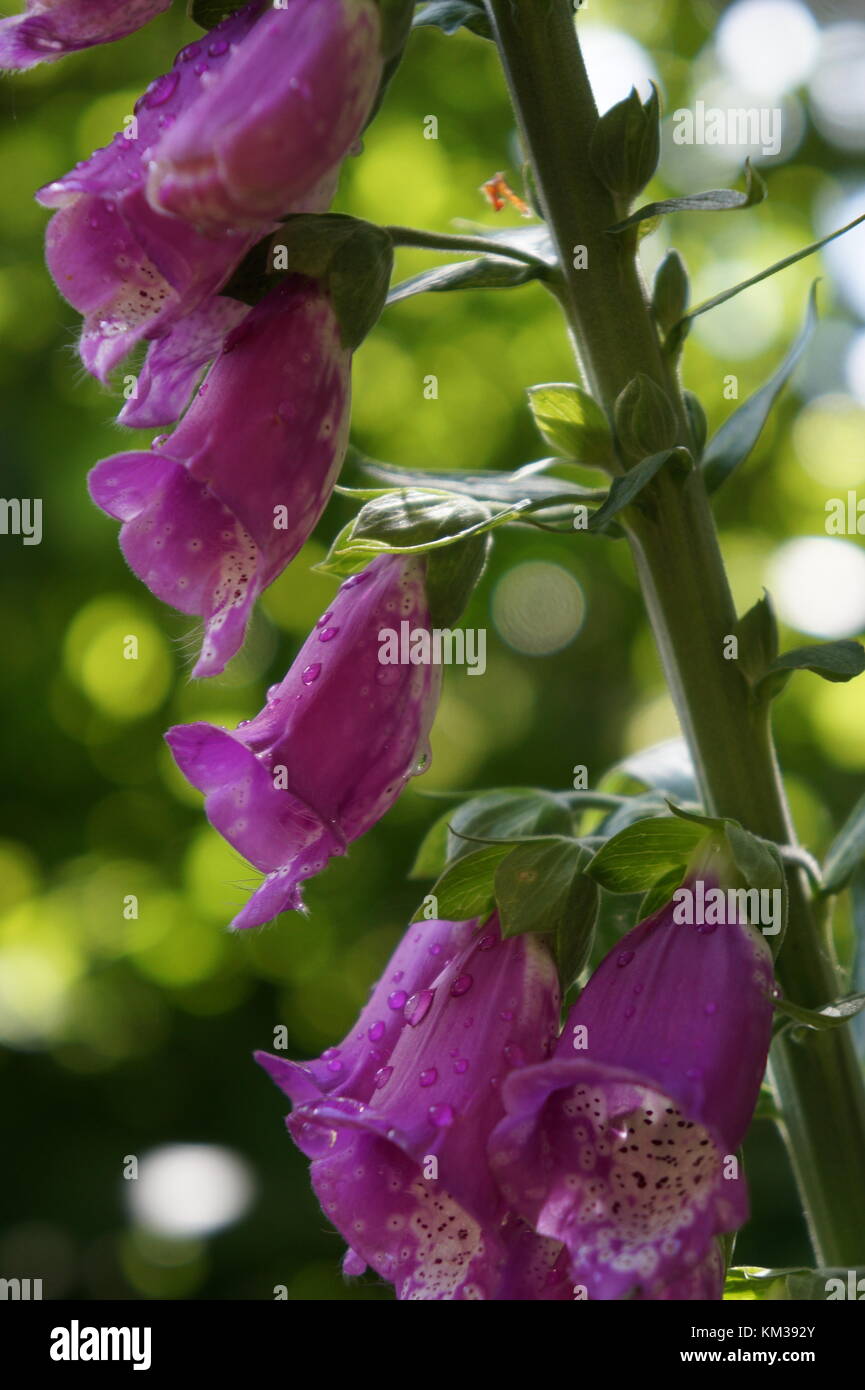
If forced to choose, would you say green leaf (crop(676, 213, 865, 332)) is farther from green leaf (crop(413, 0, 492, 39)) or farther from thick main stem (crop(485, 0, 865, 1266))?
green leaf (crop(413, 0, 492, 39))

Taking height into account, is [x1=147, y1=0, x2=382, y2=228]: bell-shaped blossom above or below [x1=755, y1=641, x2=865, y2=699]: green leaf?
above

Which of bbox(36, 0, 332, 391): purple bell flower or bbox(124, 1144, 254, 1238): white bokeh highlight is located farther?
bbox(124, 1144, 254, 1238): white bokeh highlight

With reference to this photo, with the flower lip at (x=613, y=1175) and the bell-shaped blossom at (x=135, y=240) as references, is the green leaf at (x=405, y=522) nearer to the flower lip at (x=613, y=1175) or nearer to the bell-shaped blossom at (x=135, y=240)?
the bell-shaped blossom at (x=135, y=240)

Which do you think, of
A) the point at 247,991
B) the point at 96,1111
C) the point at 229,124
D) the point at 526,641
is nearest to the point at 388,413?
the point at 526,641

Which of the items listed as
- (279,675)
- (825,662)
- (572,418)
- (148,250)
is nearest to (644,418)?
(572,418)

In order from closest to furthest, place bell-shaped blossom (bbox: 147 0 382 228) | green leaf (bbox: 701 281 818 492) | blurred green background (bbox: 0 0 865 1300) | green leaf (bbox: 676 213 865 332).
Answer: bell-shaped blossom (bbox: 147 0 382 228) → green leaf (bbox: 676 213 865 332) → green leaf (bbox: 701 281 818 492) → blurred green background (bbox: 0 0 865 1300)

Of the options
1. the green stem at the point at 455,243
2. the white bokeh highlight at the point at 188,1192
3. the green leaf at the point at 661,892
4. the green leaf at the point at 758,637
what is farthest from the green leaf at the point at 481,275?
the white bokeh highlight at the point at 188,1192

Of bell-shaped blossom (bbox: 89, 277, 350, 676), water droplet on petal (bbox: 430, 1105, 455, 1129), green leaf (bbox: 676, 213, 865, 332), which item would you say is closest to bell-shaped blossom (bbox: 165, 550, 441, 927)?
bell-shaped blossom (bbox: 89, 277, 350, 676)
